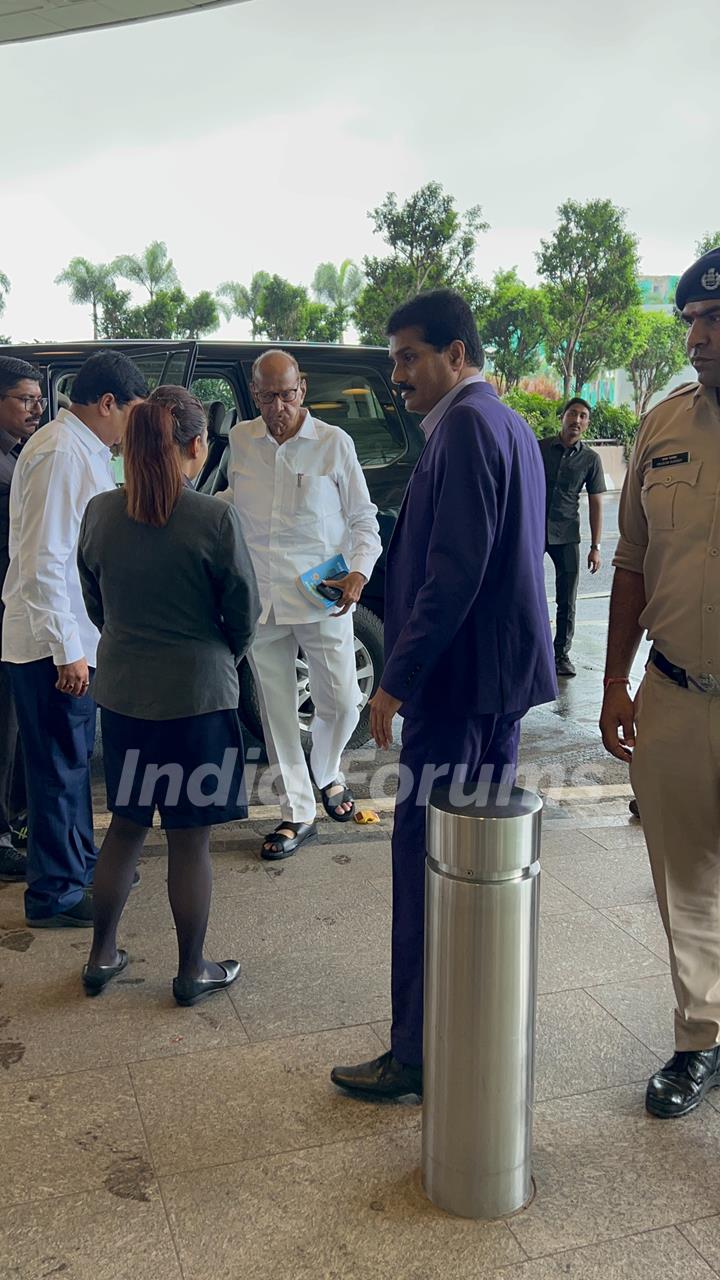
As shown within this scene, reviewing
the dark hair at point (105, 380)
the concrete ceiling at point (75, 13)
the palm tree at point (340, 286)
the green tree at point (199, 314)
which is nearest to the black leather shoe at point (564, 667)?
the dark hair at point (105, 380)

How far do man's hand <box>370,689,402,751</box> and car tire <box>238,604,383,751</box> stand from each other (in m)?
2.66

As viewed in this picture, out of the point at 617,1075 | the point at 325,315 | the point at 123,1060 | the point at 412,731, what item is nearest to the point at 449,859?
the point at 412,731

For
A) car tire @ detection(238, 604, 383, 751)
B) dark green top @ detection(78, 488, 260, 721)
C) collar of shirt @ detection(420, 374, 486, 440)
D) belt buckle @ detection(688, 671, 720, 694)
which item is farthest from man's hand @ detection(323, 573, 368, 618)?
belt buckle @ detection(688, 671, 720, 694)

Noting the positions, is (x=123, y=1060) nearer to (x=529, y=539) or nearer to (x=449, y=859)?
(x=449, y=859)

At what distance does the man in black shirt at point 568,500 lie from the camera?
23.4 ft

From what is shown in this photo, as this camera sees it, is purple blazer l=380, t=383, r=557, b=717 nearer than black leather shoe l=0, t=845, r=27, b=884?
Yes

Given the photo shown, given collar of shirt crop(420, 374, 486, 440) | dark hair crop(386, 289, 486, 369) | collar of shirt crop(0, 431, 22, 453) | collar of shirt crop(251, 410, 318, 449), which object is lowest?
collar of shirt crop(0, 431, 22, 453)

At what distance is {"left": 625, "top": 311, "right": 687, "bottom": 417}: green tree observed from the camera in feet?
82.4

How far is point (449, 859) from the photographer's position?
2.04 meters

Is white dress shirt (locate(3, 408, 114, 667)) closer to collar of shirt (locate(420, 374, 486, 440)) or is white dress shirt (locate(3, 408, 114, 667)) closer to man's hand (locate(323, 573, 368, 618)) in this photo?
man's hand (locate(323, 573, 368, 618))

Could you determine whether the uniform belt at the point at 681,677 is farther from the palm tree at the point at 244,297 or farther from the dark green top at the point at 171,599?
the palm tree at the point at 244,297

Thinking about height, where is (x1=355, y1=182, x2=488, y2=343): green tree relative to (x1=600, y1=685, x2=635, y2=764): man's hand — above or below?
above

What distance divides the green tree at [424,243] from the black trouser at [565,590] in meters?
14.2

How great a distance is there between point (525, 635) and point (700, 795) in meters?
0.58
